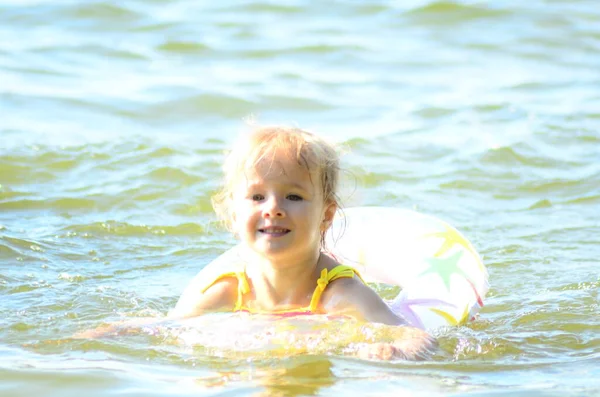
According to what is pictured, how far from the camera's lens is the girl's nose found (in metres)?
3.79

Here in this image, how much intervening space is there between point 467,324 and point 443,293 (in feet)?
0.53

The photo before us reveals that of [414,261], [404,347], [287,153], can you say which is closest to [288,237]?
[287,153]

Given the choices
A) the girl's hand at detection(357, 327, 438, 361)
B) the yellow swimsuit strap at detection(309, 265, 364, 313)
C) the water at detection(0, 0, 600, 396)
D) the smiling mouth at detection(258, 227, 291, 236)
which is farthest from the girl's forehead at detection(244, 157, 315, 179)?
the girl's hand at detection(357, 327, 438, 361)

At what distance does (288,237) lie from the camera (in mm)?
3844

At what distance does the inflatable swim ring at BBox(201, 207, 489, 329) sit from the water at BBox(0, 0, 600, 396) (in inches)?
5.8

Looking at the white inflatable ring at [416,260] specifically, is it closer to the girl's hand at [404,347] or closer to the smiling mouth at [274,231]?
the girl's hand at [404,347]

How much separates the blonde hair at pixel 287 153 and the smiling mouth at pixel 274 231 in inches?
9.0

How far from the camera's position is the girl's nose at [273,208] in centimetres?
379

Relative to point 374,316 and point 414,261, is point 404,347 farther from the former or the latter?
point 414,261

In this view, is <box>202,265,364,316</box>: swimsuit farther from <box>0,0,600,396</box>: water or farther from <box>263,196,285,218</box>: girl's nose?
<box>263,196,285,218</box>: girl's nose

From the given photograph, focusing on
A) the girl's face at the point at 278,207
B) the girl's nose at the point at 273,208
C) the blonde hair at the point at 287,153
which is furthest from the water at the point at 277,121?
the blonde hair at the point at 287,153

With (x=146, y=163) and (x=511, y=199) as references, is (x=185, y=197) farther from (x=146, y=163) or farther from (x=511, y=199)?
(x=511, y=199)

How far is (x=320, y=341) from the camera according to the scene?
147 inches

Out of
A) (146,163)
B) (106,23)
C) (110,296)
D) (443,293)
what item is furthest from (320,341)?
(106,23)
